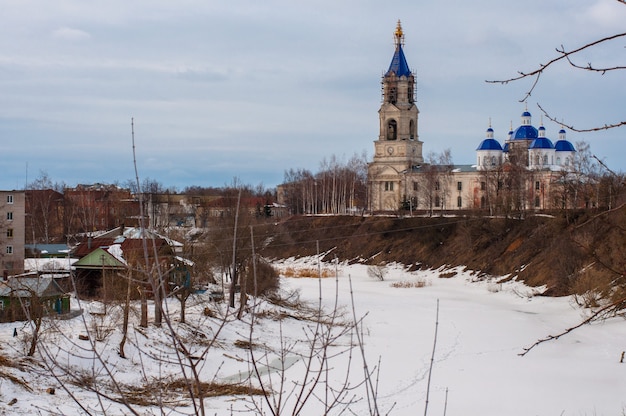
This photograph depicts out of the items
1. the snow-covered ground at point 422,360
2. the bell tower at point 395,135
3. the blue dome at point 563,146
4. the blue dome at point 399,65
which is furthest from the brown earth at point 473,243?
the blue dome at point 399,65

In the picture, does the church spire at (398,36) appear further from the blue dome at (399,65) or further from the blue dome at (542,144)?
the blue dome at (542,144)

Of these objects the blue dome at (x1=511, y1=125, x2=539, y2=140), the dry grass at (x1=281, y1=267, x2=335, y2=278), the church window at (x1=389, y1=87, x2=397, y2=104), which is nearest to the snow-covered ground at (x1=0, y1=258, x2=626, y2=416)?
the dry grass at (x1=281, y1=267, x2=335, y2=278)

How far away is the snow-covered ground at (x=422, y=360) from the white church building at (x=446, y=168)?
26.6 meters

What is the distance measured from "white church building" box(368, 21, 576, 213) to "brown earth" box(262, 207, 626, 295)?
14.6ft

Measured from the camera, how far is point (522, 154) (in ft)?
211

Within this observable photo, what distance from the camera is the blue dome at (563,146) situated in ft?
222

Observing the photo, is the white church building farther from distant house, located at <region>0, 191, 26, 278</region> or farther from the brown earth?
distant house, located at <region>0, 191, 26, 278</region>

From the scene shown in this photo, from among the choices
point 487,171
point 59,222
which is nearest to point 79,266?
point 59,222

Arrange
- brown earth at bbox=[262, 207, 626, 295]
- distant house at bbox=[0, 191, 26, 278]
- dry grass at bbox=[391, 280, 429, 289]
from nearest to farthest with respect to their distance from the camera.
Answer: brown earth at bbox=[262, 207, 626, 295]
distant house at bbox=[0, 191, 26, 278]
dry grass at bbox=[391, 280, 429, 289]

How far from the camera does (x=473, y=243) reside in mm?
52062

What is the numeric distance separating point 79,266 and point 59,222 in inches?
1216

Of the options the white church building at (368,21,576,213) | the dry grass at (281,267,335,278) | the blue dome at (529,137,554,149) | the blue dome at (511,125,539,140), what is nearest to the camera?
the dry grass at (281,267,335,278)

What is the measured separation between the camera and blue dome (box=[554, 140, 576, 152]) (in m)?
67.7

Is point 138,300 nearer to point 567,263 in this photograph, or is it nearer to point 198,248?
point 198,248
